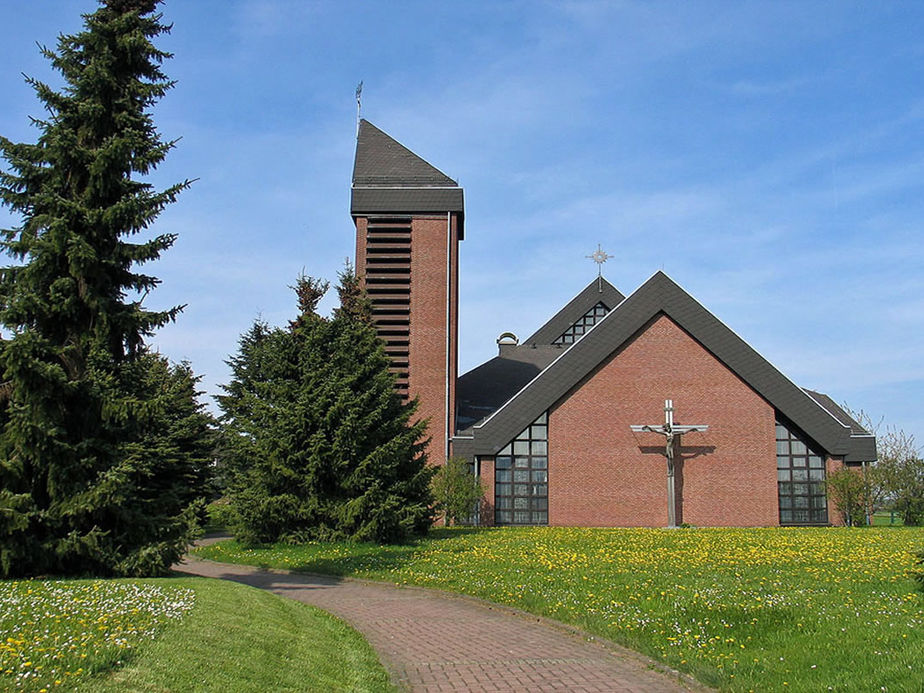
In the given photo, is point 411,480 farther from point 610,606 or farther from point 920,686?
point 920,686

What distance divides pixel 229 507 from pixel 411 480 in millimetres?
4655

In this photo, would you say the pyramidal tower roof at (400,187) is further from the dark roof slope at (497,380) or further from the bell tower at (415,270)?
the dark roof slope at (497,380)

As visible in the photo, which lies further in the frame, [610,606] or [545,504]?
[545,504]

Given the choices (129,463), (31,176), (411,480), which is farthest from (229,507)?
(31,176)

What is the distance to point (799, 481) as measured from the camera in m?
31.4

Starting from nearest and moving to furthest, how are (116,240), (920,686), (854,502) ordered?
(920,686)
(116,240)
(854,502)

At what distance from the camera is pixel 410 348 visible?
3381cm

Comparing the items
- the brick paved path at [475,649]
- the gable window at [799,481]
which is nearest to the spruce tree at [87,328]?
the brick paved path at [475,649]

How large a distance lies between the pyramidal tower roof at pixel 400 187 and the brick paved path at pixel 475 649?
23.0 metres

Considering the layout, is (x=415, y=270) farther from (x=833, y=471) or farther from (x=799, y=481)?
(x=833, y=471)

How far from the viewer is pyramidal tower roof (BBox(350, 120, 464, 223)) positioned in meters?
34.6

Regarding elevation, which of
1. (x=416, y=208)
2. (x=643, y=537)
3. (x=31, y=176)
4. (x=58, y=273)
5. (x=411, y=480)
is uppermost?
(x=416, y=208)

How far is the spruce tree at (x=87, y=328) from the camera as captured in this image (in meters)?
11.3

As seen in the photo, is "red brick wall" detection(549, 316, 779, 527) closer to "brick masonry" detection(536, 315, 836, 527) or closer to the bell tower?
"brick masonry" detection(536, 315, 836, 527)
